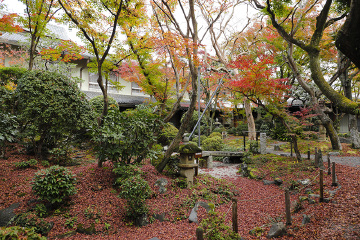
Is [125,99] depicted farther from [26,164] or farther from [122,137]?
[122,137]

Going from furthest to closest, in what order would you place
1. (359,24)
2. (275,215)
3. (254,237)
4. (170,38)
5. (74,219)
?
(170,38), (275,215), (74,219), (254,237), (359,24)

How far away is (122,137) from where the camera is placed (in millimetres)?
5695

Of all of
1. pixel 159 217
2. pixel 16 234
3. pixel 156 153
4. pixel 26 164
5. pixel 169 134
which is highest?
pixel 169 134

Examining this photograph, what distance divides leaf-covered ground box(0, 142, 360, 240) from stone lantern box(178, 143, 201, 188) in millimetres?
430

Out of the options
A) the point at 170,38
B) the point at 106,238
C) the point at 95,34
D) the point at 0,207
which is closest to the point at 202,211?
the point at 106,238

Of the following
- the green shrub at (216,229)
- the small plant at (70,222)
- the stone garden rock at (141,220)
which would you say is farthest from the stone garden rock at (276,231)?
the small plant at (70,222)

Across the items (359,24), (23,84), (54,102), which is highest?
(359,24)

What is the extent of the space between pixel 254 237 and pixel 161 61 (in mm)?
8097

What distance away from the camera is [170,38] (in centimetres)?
713

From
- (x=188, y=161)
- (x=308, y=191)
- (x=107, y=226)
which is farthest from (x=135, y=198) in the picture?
(x=308, y=191)

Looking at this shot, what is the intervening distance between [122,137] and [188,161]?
2355 millimetres

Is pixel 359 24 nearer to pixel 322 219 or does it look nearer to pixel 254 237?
pixel 322 219

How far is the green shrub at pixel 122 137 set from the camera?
566cm

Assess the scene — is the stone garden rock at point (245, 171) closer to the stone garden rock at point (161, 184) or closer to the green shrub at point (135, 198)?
the stone garden rock at point (161, 184)
